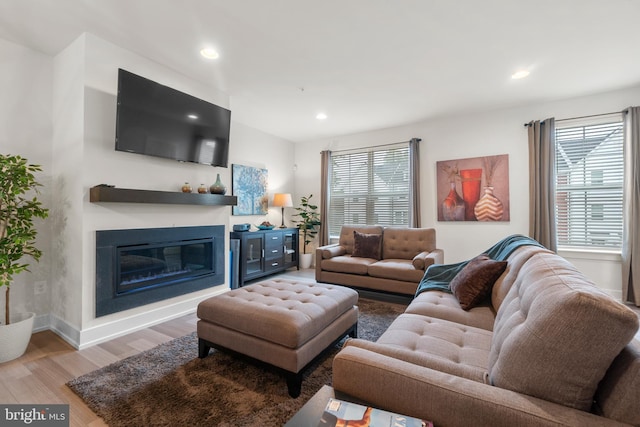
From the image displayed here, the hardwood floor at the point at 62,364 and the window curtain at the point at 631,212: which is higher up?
the window curtain at the point at 631,212

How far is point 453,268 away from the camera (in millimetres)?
2596

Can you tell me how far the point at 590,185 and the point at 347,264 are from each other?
3255mm

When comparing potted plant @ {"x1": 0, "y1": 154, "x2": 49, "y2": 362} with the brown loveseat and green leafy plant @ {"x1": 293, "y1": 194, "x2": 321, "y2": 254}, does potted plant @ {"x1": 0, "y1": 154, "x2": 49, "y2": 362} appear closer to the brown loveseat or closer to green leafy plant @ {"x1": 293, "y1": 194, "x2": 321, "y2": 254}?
the brown loveseat

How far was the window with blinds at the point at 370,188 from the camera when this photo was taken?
492 centimetres

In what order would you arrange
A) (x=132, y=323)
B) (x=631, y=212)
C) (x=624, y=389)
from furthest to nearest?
(x=631, y=212), (x=132, y=323), (x=624, y=389)

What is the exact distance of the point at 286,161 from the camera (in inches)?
229

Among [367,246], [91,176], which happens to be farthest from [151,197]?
[367,246]

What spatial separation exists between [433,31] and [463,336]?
91.5 inches

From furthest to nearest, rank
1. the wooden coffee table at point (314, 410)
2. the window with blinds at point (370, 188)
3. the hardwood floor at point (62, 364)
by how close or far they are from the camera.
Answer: the window with blinds at point (370, 188), the hardwood floor at point (62, 364), the wooden coffee table at point (314, 410)

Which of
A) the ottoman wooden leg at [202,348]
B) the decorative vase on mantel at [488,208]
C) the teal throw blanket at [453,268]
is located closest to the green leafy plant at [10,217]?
the ottoman wooden leg at [202,348]

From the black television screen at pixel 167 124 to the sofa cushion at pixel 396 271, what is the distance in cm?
221

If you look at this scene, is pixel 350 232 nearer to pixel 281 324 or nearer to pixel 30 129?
pixel 281 324

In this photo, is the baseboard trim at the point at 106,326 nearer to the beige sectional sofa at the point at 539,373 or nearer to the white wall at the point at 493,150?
the beige sectional sofa at the point at 539,373

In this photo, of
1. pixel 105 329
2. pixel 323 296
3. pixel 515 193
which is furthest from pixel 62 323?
pixel 515 193
